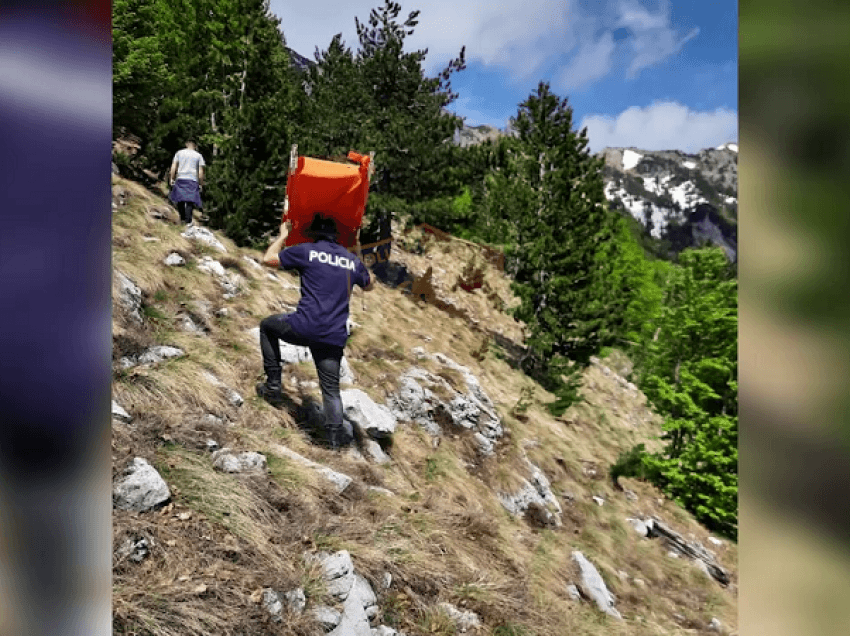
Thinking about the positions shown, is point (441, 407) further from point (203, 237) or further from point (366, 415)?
point (203, 237)

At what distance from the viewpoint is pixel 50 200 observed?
84 cm

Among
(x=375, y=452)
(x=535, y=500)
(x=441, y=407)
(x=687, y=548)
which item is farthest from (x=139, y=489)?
(x=687, y=548)

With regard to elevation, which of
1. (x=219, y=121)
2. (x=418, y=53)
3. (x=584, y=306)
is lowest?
(x=584, y=306)

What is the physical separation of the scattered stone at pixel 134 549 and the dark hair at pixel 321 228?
271 centimetres

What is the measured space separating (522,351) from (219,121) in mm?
13129

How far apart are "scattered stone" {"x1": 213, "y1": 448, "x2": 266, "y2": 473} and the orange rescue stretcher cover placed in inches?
78.4

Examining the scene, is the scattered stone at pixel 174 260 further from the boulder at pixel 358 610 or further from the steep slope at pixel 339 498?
the boulder at pixel 358 610

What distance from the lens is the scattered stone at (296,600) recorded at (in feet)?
9.27

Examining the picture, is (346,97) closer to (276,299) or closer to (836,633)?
(276,299)

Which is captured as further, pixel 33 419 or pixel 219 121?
pixel 219 121

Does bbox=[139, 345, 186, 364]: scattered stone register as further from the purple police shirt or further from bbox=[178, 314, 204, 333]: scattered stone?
the purple police shirt

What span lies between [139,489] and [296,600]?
44.0 inches

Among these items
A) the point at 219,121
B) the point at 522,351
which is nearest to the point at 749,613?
the point at 522,351

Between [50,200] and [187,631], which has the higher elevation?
[50,200]
